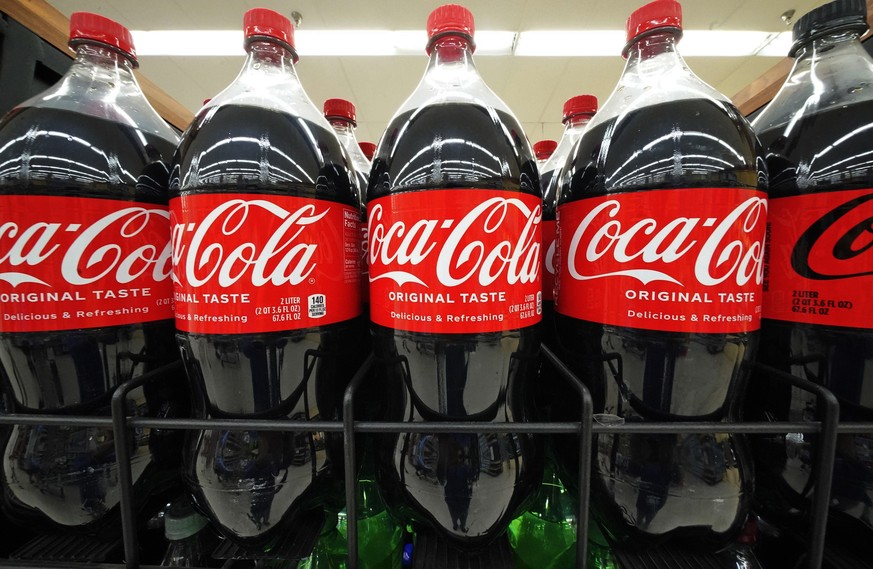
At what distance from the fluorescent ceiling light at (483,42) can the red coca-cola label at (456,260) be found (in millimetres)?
2683

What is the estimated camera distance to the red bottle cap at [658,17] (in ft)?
1.81

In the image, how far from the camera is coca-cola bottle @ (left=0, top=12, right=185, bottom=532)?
0.51 meters

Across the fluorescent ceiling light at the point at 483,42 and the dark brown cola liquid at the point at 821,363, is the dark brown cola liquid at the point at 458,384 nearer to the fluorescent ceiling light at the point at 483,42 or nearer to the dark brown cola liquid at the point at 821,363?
the dark brown cola liquid at the point at 821,363

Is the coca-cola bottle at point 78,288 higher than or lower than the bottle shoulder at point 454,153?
lower

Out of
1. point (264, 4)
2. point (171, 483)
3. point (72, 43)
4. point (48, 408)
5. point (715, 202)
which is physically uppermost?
point (264, 4)

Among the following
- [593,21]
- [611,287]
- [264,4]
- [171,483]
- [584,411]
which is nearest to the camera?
[584,411]

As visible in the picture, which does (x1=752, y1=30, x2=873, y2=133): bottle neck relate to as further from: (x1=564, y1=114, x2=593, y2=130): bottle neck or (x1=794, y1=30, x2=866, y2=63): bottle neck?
(x1=564, y1=114, x2=593, y2=130): bottle neck

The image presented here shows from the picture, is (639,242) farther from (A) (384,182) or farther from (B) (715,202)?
(A) (384,182)

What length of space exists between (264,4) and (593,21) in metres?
2.11

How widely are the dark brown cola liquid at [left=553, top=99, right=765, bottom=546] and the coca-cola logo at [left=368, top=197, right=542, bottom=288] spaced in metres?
0.14

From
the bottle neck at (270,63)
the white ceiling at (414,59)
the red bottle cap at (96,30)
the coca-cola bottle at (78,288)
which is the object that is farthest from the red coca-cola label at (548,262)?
the white ceiling at (414,59)

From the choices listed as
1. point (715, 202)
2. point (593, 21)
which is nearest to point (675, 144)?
point (715, 202)

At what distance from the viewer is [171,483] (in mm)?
627

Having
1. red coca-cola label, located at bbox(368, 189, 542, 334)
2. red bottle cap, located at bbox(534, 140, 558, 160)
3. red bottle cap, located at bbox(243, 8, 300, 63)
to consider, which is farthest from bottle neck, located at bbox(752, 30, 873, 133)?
red bottle cap, located at bbox(243, 8, 300, 63)
